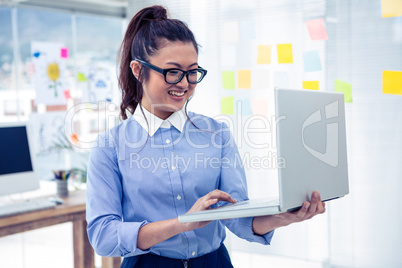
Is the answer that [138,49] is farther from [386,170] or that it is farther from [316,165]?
[386,170]

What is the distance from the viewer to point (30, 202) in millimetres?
2490

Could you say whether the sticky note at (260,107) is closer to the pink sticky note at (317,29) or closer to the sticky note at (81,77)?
the pink sticky note at (317,29)

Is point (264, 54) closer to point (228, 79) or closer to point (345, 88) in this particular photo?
point (228, 79)

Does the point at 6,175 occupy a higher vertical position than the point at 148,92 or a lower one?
lower

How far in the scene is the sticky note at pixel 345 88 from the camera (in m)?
2.63

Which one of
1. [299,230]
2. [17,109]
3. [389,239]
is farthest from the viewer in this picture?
[17,109]

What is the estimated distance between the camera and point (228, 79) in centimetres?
310

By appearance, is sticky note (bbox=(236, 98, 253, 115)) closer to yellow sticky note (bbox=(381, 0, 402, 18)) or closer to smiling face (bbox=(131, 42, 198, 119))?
yellow sticky note (bbox=(381, 0, 402, 18))

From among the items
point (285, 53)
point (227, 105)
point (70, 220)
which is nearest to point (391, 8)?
point (285, 53)

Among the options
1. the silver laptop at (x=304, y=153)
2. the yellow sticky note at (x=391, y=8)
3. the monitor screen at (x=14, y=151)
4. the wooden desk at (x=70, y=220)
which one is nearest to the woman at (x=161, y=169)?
the silver laptop at (x=304, y=153)

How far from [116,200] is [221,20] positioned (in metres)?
Answer: 2.20

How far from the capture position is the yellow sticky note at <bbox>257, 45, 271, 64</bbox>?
2930mm

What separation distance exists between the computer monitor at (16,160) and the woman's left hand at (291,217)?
1.68 metres

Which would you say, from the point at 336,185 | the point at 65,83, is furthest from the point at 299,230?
the point at 65,83
